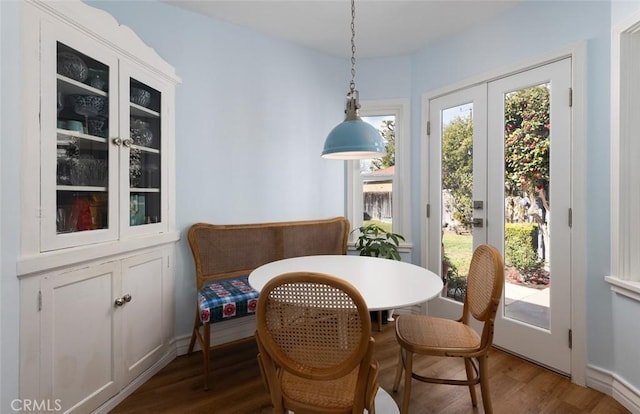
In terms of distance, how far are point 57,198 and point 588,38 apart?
10.3ft

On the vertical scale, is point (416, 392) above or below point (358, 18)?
below

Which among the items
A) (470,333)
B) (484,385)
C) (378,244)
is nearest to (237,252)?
(378,244)

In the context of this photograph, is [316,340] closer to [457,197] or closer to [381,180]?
[457,197]

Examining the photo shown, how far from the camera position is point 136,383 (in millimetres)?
1940

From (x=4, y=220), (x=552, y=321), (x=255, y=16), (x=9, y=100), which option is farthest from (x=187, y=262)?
(x=552, y=321)

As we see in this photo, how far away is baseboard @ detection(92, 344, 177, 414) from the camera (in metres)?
1.72

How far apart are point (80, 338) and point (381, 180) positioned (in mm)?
2668

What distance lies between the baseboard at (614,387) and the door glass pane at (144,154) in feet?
9.90

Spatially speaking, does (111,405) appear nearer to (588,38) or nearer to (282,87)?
(282,87)

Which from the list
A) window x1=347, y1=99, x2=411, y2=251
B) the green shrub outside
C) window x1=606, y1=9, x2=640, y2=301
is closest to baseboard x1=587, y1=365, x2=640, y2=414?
window x1=606, y1=9, x2=640, y2=301

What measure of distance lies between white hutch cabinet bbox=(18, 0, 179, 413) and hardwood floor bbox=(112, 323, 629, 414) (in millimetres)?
176

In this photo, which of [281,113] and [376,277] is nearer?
[376,277]

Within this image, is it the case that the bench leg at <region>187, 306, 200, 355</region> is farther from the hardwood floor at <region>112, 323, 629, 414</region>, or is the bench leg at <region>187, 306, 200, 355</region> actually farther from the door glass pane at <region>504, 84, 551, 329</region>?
the door glass pane at <region>504, 84, 551, 329</region>

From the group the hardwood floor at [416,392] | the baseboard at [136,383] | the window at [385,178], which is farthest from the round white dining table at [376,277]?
the window at [385,178]
